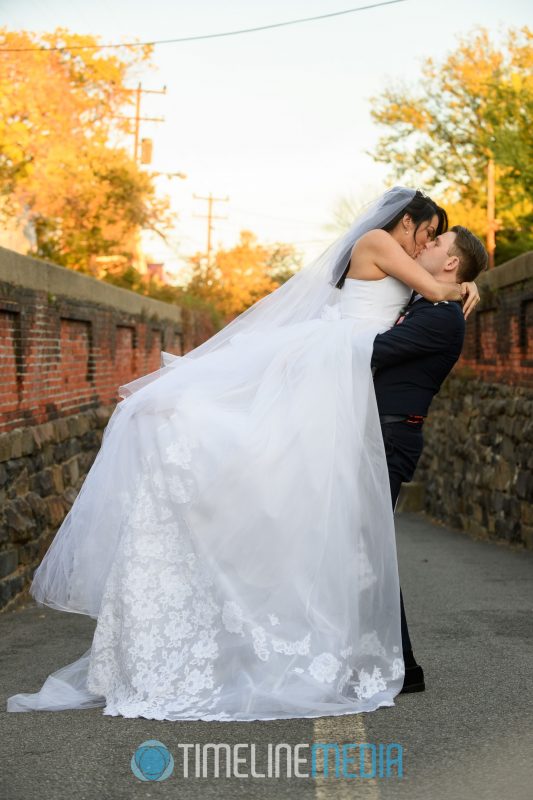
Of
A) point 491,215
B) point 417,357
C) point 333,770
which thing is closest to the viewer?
point 333,770

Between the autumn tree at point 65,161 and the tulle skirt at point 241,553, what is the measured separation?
77.7 ft

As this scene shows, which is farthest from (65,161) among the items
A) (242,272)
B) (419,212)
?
(242,272)

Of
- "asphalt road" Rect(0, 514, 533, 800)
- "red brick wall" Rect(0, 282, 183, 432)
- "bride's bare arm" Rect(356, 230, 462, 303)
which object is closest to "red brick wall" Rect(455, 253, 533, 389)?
"red brick wall" Rect(0, 282, 183, 432)

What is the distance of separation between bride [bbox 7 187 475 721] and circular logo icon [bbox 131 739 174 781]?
1.35ft

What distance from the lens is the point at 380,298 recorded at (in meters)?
5.68

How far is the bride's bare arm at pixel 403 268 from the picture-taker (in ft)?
18.0

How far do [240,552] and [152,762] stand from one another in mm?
1208

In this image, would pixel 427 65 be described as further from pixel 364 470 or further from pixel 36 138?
pixel 364 470

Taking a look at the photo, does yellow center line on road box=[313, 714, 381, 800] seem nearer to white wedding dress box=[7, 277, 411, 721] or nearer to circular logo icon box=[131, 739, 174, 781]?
white wedding dress box=[7, 277, 411, 721]

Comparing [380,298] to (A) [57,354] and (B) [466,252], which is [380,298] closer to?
(B) [466,252]

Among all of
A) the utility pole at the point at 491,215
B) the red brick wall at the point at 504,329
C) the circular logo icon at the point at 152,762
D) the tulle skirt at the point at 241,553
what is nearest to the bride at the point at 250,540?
the tulle skirt at the point at 241,553

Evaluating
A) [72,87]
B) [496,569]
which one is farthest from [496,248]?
[496,569]

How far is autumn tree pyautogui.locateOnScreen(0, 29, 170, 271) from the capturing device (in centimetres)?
2892

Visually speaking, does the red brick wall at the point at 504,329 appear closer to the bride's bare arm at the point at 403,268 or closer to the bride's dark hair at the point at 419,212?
the bride's dark hair at the point at 419,212
